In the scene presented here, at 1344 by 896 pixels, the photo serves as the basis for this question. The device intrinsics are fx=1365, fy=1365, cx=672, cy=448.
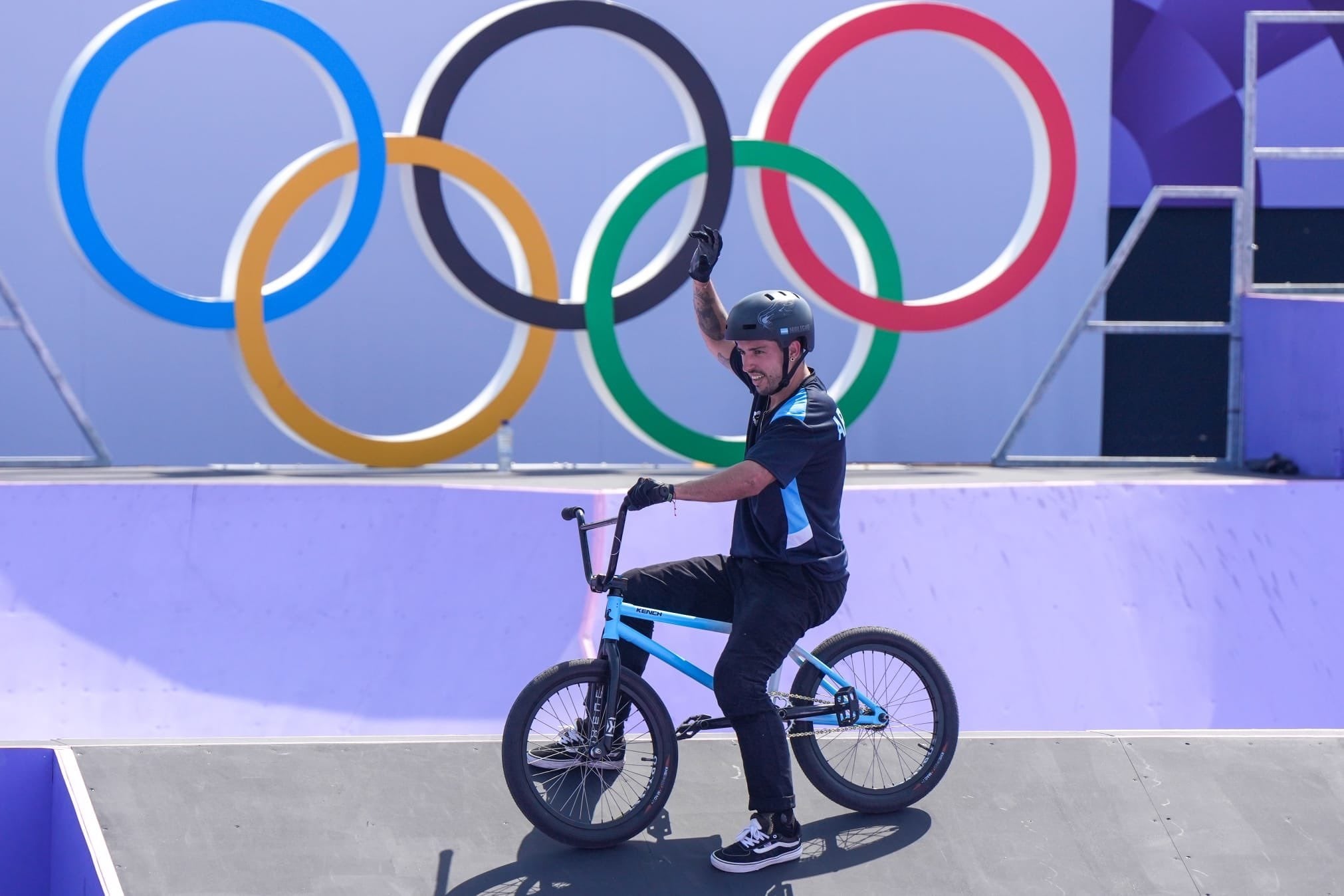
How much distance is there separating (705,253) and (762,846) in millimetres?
1933

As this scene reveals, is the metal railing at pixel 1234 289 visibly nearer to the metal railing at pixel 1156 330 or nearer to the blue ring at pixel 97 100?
the metal railing at pixel 1156 330

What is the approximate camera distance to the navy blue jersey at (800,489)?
4211mm

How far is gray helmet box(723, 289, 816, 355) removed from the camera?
4.24 meters

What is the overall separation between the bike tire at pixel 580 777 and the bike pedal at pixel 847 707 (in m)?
0.57

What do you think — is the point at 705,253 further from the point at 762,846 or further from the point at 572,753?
the point at 762,846

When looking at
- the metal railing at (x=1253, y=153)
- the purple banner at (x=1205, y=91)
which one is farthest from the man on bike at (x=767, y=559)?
the purple banner at (x=1205, y=91)

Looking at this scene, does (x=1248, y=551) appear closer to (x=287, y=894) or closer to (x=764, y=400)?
(x=764, y=400)

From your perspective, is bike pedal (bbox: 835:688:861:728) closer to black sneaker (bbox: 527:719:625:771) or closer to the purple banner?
black sneaker (bbox: 527:719:625:771)

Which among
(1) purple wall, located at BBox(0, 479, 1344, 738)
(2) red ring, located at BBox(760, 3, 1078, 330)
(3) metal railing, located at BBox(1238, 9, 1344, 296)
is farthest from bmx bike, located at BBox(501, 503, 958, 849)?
(3) metal railing, located at BBox(1238, 9, 1344, 296)

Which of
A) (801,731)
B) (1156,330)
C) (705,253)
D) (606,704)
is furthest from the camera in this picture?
(1156,330)

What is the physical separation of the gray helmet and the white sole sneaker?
1.55m

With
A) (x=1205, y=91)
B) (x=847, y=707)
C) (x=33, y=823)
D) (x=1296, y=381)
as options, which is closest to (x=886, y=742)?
(x=847, y=707)

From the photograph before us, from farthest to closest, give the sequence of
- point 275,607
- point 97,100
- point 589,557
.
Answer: point 97,100 < point 275,607 < point 589,557

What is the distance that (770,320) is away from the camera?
423 centimetres
